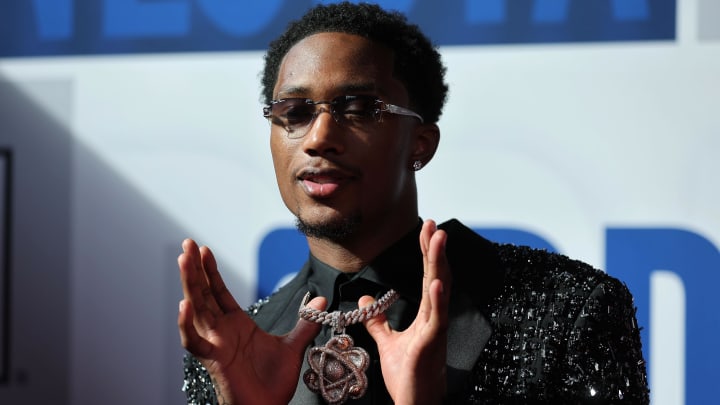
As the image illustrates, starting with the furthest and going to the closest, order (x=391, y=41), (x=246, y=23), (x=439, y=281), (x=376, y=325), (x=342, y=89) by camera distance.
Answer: (x=246, y=23) < (x=391, y=41) < (x=342, y=89) < (x=376, y=325) < (x=439, y=281)

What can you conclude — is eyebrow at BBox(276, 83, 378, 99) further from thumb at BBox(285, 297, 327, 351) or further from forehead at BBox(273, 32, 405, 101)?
thumb at BBox(285, 297, 327, 351)

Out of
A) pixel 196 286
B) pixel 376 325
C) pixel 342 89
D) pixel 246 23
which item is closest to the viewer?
pixel 196 286

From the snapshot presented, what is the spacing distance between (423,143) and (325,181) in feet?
0.96

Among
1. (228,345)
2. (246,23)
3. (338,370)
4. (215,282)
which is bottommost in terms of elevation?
(338,370)

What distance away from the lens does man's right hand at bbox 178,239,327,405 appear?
1337 mm

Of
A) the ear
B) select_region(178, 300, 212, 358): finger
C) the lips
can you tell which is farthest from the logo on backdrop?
select_region(178, 300, 212, 358): finger

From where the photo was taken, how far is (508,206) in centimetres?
243

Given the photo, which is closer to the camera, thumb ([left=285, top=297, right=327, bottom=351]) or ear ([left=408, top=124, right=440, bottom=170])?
thumb ([left=285, top=297, right=327, bottom=351])

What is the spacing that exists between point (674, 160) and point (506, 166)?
1.58ft

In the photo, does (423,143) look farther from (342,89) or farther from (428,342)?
(428,342)

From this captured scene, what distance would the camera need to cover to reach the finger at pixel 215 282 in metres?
1.38

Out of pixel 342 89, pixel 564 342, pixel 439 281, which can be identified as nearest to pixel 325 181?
pixel 342 89

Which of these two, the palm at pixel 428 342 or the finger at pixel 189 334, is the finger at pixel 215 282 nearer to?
the finger at pixel 189 334

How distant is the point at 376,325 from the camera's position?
1474 millimetres
